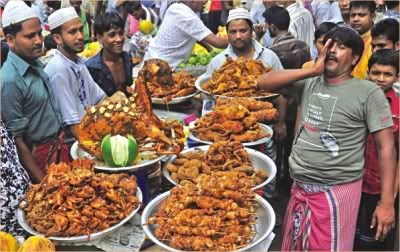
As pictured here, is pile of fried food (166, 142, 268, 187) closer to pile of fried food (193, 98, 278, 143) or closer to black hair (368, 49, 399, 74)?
pile of fried food (193, 98, 278, 143)

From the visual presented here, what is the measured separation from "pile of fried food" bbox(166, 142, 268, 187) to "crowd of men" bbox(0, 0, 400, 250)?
11.4 inches

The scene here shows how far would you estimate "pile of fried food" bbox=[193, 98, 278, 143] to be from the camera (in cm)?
319

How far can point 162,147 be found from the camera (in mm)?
2846

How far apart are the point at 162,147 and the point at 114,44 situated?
1.53 m

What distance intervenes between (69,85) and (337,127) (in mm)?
2014

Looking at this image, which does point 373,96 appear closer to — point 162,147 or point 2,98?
point 162,147

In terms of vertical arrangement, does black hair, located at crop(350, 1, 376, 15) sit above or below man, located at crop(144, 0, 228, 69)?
above

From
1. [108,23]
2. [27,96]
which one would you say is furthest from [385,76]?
[27,96]

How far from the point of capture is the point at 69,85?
3.33 metres

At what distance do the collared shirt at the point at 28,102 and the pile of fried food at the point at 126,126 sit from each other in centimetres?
39

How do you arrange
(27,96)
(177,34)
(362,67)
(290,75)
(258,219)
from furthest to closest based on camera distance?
(177,34) → (362,67) → (27,96) → (290,75) → (258,219)

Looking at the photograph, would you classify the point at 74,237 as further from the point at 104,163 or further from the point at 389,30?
the point at 389,30

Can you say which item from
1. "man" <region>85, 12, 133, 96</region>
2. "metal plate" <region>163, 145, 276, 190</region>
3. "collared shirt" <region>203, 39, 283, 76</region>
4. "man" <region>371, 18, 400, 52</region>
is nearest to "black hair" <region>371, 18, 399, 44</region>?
"man" <region>371, 18, 400, 52</region>

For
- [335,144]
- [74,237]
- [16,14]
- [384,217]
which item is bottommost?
[384,217]
